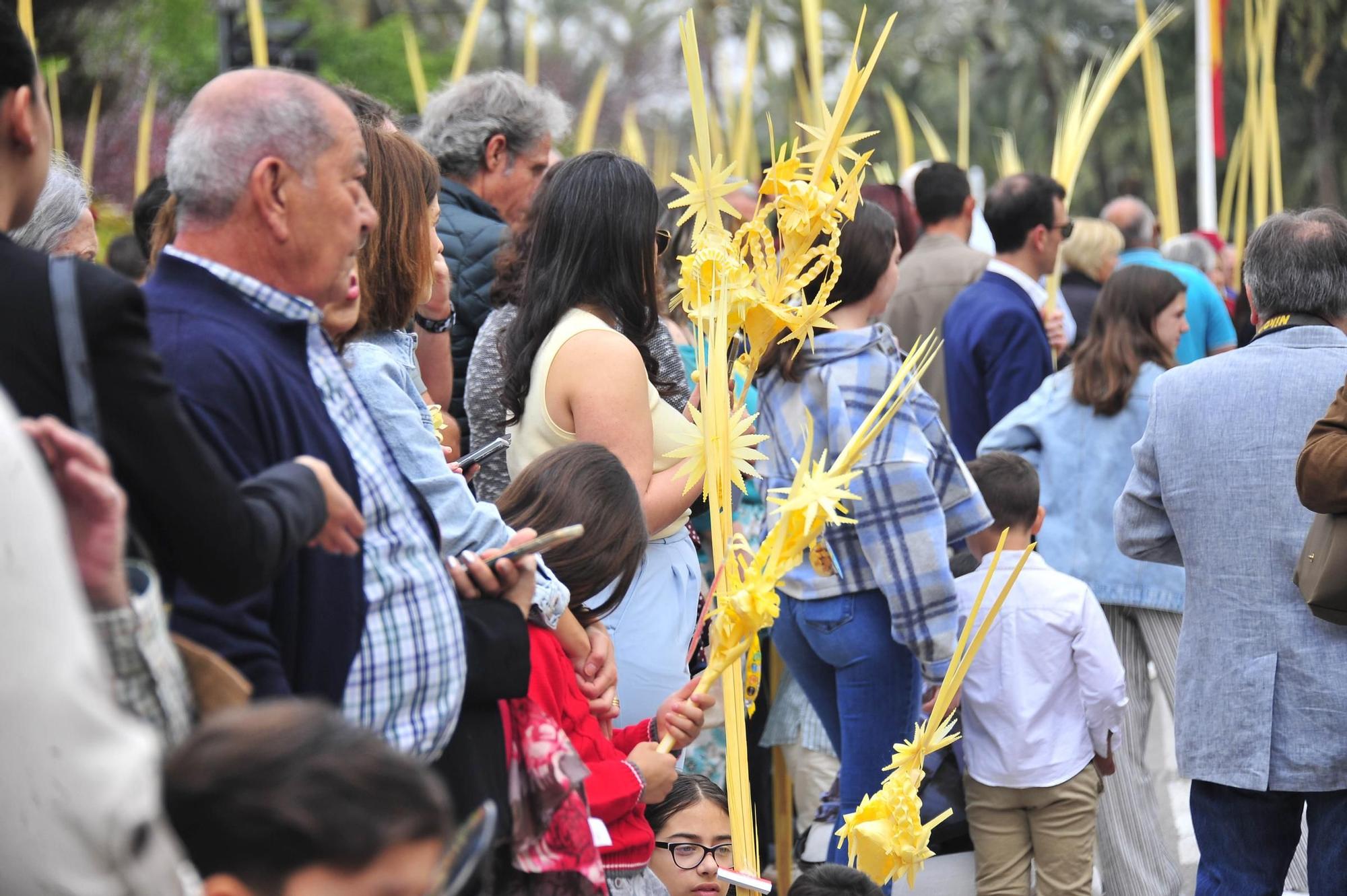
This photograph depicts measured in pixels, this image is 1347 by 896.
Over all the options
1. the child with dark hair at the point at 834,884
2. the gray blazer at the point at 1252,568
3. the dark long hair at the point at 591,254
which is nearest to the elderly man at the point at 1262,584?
the gray blazer at the point at 1252,568

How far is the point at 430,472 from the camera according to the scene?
2.54 m

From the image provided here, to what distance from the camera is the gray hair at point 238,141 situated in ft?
6.81

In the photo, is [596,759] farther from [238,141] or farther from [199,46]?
[199,46]

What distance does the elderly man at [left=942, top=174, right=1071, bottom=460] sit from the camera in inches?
228

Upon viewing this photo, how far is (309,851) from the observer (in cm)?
147

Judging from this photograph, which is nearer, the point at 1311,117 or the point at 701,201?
the point at 701,201

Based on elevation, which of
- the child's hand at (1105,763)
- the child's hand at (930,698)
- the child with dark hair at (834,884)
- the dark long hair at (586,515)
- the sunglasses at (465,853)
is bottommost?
the child's hand at (1105,763)

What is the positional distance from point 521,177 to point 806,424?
1229 mm

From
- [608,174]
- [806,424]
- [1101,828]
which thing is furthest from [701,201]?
→ [1101,828]

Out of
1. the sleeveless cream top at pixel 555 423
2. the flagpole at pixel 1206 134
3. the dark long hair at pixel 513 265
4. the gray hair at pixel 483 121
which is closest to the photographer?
the sleeveless cream top at pixel 555 423

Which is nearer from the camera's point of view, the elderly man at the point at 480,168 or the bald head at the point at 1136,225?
the elderly man at the point at 480,168

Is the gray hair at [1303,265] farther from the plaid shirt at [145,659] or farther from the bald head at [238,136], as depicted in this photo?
the plaid shirt at [145,659]

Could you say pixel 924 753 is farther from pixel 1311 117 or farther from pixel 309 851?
pixel 1311 117

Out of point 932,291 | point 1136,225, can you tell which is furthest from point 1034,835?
point 1136,225
